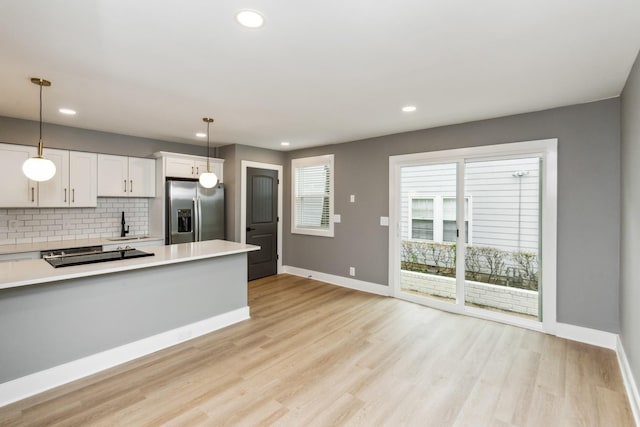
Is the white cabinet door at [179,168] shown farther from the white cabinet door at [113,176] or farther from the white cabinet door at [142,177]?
the white cabinet door at [113,176]

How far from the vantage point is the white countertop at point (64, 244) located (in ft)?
11.4

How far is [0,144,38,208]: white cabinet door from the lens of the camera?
3582 millimetres

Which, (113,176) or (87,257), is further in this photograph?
(113,176)

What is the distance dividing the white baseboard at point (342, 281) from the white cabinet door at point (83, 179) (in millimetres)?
3386

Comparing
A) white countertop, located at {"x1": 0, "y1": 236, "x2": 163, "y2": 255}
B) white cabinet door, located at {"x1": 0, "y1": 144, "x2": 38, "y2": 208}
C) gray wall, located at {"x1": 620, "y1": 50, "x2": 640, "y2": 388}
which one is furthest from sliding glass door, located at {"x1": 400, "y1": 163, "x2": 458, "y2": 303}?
white cabinet door, located at {"x1": 0, "y1": 144, "x2": 38, "y2": 208}

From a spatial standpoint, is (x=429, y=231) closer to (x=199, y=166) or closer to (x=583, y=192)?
(x=583, y=192)

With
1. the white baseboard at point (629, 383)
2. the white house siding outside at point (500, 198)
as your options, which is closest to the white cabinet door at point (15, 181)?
the white house siding outside at point (500, 198)

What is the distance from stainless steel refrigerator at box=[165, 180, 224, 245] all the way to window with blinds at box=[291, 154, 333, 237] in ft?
4.59

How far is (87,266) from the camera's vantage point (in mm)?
2480

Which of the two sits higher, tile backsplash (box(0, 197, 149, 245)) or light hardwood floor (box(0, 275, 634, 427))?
tile backsplash (box(0, 197, 149, 245))

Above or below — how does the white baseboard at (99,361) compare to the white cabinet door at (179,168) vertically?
below

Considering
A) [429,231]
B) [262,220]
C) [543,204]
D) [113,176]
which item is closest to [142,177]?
[113,176]

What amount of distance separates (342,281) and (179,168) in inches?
129

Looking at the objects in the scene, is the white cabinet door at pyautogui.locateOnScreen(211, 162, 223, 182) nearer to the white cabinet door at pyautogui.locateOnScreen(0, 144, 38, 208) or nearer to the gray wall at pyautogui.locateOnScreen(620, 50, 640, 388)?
the white cabinet door at pyautogui.locateOnScreen(0, 144, 38, 208)
